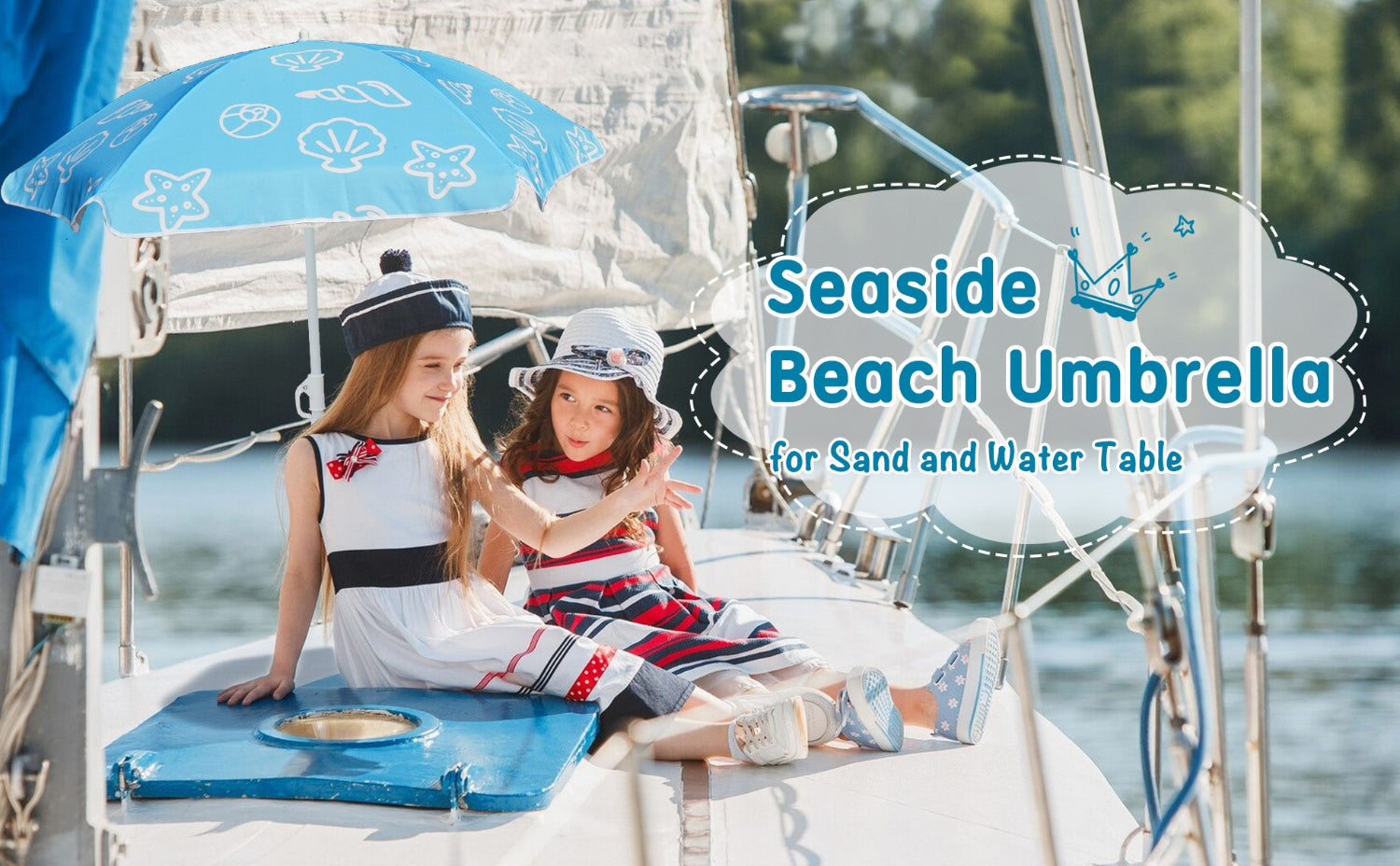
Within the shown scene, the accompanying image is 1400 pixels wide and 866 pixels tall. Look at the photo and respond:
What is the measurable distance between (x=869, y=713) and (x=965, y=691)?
185 mm

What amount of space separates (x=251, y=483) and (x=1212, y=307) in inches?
434

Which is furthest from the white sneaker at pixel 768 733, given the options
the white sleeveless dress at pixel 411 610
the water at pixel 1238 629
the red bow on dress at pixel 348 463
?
the water at pixel 1238 629

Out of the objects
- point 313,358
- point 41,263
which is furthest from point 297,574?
point 41,263

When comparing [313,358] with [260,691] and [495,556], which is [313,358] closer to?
[495,556]

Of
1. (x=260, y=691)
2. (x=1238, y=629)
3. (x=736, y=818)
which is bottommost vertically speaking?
(x=1238, y=629)

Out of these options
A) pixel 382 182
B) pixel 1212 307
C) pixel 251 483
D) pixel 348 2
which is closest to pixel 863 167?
pixel 251 483

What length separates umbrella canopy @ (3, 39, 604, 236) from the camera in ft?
7.37

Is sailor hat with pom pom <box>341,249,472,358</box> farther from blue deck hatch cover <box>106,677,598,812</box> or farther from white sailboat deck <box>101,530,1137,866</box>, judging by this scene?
white sailboat deck <box>101,530,1137,866</box>

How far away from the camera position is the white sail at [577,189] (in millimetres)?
3207

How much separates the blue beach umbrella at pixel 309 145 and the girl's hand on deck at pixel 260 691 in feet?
2.20

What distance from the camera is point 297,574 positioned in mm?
2197

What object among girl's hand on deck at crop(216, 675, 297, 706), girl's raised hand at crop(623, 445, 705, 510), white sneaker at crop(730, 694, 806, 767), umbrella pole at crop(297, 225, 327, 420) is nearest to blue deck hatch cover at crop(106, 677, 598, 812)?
girl's hand on deck at crop(216, 675, 297, 706)

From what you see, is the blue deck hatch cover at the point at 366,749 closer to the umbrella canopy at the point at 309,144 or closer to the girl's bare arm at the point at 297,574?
the girl's bare arm at the point at 297,574

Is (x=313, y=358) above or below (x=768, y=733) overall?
above
